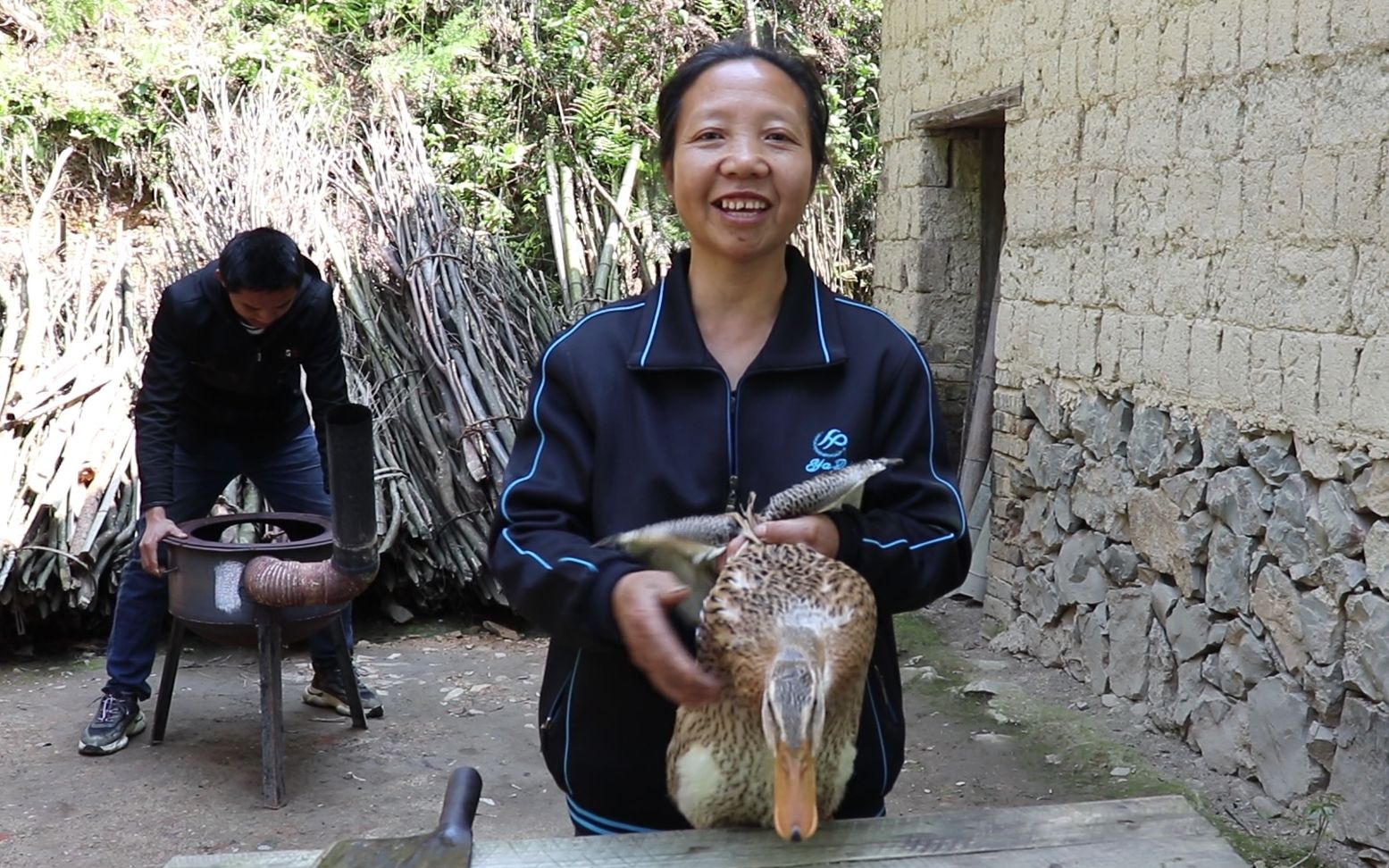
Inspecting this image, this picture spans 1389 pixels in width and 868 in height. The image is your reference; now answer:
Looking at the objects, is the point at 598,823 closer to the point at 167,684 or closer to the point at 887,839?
the point at 887,839

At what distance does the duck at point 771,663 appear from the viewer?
141 centimetres

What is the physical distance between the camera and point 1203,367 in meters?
4.43

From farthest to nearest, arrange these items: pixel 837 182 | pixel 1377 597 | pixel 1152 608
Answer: pixel 837 182 < pixel 1152 608 < pixel 1377 597

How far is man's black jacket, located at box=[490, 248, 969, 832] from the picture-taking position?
5.52ft

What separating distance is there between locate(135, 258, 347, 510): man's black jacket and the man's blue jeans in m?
0.06

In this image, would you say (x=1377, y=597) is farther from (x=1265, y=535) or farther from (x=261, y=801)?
(x=261, y=801)

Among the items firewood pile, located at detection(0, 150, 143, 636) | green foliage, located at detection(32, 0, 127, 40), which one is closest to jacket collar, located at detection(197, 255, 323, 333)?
firewood pile, located at detection(0, 150, 143, 636)

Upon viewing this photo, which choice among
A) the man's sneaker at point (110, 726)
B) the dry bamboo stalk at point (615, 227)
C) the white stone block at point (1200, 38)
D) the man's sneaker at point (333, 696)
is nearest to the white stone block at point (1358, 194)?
the white stone block at point (1200, 38)

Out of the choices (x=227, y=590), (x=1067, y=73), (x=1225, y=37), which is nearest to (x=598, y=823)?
(x=227, y=590)

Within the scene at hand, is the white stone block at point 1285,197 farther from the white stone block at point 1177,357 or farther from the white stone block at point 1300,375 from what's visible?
the white stone block at point 1177,357

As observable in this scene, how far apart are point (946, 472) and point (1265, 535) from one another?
2.78m

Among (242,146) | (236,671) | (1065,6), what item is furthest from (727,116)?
(242,146)

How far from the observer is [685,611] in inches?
63.6

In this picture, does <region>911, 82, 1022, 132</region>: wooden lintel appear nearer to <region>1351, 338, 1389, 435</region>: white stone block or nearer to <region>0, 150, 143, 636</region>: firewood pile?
<region>1351, 338, 1389, 435</region>: white stone block
